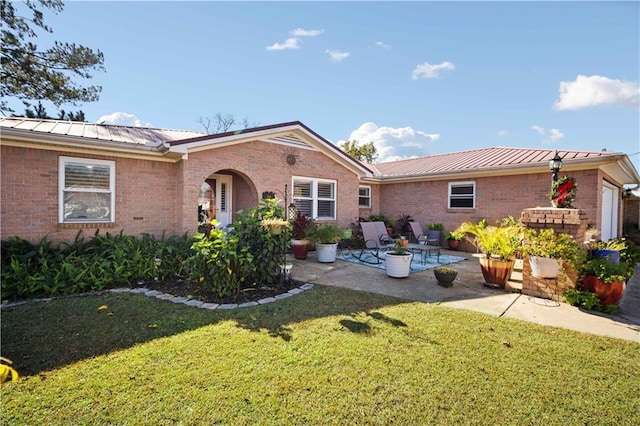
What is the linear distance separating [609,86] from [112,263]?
25641mm

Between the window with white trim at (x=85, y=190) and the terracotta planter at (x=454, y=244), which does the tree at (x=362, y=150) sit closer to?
the terracotta planter at (x=454, y=244)

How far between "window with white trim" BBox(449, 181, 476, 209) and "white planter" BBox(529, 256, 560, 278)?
7452 millimetres

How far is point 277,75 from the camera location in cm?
1317

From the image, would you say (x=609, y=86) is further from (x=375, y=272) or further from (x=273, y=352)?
(x=273, y=352)

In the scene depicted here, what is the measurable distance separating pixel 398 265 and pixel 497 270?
81.2 inches

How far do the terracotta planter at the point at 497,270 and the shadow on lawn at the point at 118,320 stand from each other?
2.55 metres

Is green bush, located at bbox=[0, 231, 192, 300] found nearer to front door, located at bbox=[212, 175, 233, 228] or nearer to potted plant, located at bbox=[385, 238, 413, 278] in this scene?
front door, located at bbox=[212, 175, 233, 228]

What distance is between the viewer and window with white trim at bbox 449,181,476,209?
12.7 meters

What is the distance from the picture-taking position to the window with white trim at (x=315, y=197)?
37.8 ft

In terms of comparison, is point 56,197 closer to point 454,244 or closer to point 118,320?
point 118,320

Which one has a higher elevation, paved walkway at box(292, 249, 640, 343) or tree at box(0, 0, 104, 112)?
tree at box(0, 0, 104, 112)

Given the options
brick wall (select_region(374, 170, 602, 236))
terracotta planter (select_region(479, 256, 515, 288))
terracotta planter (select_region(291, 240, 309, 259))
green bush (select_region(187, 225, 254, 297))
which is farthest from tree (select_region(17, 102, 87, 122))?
terracotta planter (select_region(479, 256, 515, 288))

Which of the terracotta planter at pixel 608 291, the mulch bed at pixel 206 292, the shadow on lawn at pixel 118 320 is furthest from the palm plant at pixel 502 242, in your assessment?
the mulch bed at pixel 206 292

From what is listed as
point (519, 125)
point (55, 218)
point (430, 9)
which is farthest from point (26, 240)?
point (519, 125)
